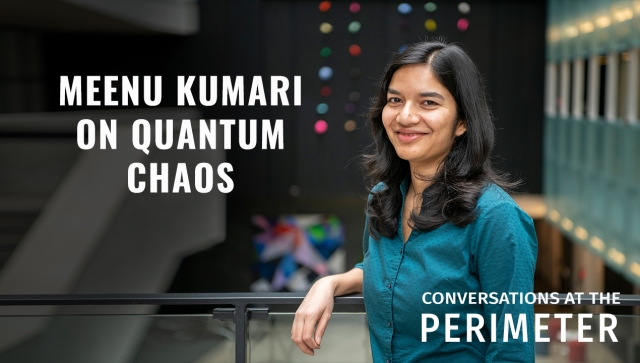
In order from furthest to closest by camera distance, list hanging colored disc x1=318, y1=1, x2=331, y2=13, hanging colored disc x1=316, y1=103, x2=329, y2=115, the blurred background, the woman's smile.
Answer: hanging colored disc x1=316, y1=103, x2=329, y2=115 < hanging colored disc x1=318, y1=1, x2=331, y2=13 < the blurred background < the woman's smile

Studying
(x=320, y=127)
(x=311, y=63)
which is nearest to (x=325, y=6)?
(x=311, y=63)

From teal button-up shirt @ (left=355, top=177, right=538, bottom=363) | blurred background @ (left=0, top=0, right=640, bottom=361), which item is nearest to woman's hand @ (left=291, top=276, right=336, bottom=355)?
teal button-up shirt @ (left=355, top=177, right=538, bottom=363)

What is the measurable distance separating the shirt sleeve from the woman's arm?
408 mm

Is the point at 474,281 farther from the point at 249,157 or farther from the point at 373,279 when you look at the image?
the point at 249,157

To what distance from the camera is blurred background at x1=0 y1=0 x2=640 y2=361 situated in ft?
25.3

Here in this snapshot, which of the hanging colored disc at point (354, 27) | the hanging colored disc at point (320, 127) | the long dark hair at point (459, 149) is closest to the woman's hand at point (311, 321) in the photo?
the long dark hair at point (459, 149)

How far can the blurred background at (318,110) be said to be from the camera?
7707mm

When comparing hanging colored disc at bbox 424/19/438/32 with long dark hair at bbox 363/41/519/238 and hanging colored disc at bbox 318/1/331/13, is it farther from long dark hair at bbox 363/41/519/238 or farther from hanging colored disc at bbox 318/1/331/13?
long dark hair at bbox 363/41/519/238

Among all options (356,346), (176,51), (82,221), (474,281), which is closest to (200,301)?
(356,346)

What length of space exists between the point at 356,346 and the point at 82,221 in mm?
4124

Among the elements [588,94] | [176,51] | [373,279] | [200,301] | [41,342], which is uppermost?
[176,51]

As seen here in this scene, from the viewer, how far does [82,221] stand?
577 cm

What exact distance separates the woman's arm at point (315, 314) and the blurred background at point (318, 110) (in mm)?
5770

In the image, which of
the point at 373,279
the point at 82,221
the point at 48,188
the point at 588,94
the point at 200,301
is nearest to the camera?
the point at 373,279
